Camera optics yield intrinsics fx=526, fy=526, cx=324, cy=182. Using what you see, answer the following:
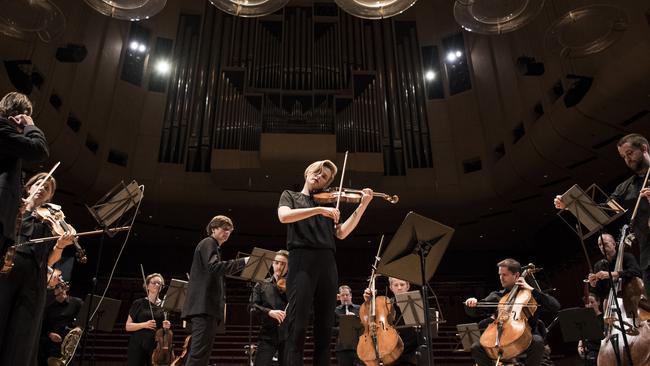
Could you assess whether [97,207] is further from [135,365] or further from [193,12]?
[193,12]

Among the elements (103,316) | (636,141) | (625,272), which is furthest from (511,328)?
(103,316)

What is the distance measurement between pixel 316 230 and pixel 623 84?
6.48m

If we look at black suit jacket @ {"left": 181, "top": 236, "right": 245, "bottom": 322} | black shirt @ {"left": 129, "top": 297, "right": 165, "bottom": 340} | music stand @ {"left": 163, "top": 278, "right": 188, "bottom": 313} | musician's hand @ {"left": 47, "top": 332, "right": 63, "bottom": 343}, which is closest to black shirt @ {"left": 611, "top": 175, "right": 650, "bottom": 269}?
black suit jacket @ {"left": 181, "top": 236, "right": 245, "bottom": 322}

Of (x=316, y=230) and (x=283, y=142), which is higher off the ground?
(x=283, y=142)

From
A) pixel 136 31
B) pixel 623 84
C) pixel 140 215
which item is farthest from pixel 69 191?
pixel 623 84

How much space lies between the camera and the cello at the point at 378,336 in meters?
5.70

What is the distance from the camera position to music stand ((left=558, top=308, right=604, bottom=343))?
17.3ft

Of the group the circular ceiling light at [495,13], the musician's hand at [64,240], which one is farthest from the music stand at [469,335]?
the musician's hand at [64,240]

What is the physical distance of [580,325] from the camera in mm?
5352

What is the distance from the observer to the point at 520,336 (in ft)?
15.6

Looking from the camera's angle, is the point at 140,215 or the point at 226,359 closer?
the point at 226,359

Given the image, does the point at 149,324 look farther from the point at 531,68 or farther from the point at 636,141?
the point at 531,68

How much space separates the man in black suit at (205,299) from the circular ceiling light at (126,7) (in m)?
2.40

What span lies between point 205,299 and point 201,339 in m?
0.29
